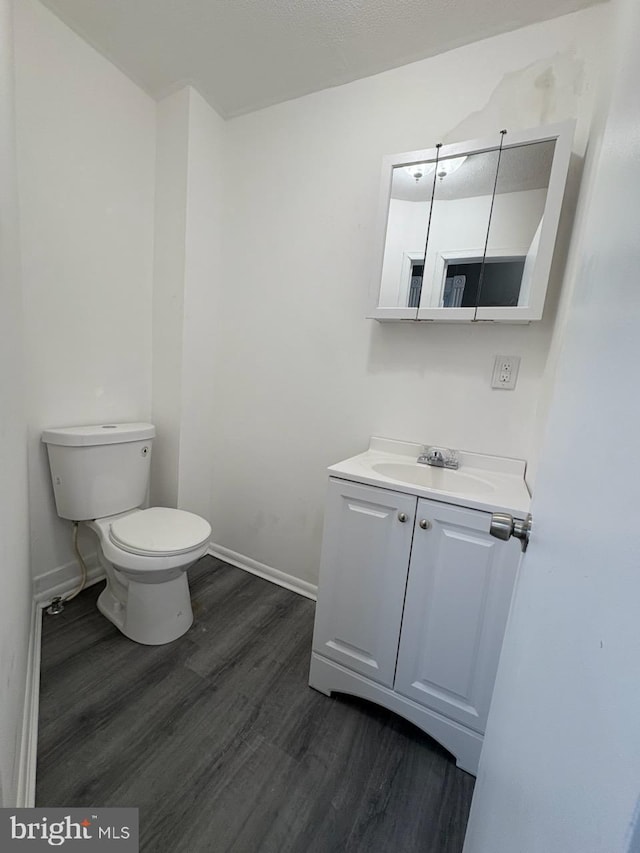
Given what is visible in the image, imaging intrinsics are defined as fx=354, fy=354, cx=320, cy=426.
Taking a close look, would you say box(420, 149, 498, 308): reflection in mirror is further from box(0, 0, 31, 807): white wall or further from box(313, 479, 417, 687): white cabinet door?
box(0, 0, 31, 807): white wall

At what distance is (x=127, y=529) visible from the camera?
1446 mm

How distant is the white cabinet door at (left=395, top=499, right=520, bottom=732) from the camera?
1.02 metres

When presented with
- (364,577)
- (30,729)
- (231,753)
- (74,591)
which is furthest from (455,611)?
(74,591)

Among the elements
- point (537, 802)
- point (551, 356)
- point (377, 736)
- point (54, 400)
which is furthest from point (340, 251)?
point (377, 736)

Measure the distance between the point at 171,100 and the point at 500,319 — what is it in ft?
6.21

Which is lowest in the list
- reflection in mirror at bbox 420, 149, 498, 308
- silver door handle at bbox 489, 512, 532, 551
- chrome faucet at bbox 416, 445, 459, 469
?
chrome faucet at bbox 416, 445, 459, 469

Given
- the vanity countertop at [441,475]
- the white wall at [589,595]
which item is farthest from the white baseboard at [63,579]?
the white wall at [589,595]

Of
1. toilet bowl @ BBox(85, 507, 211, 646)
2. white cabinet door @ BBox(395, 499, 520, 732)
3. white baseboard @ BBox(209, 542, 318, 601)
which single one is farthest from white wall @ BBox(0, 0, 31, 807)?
white baseboard @ BBox(209, 542, 318, 601)

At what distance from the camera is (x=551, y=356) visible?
47.7 inches

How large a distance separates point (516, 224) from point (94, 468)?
194 cm

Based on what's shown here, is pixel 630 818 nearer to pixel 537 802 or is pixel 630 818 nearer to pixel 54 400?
pixel 537 802

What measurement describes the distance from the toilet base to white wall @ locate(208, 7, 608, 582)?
1.86ft

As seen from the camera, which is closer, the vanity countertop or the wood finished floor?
the wood finished floor

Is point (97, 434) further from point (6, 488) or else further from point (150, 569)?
point (6, 488)
